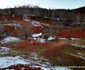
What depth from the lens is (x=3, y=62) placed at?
61.8ft

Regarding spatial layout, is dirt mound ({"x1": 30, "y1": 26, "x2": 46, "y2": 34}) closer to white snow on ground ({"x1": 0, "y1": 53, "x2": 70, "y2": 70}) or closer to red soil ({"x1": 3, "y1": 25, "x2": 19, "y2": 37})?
red soil ({"x1": 3, "y1": 25, "x2": 19, "y2": 37})

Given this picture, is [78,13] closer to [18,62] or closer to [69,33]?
[69,33]

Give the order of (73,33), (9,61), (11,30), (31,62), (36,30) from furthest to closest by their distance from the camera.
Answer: (36,30), (11,30), (73,33), (31,62), (9,61)

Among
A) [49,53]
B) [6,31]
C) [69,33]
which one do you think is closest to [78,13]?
[69,33]

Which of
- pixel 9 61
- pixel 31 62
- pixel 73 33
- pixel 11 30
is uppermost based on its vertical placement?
pixel 9 61

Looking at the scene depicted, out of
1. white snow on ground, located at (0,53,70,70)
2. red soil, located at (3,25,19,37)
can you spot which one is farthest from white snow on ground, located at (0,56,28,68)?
red soil, located at (3,25,19,37)

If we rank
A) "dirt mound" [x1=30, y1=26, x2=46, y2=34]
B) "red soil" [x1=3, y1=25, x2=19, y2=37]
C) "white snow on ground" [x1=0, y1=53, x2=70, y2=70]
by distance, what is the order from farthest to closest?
"dirt mound" [x1=30, y1=26, x2=46, y2=34] → "red soil" [x1=3, y1=25, x2=19, y2=37] → "white snow on ground" [x1=0, y1=53, x2=70, y2=70]

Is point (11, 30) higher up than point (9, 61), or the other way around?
point (9, 61)

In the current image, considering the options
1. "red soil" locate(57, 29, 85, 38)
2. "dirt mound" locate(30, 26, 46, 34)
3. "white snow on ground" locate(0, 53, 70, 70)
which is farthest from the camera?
"dirt mound" locate(30, 26, 46, 34)

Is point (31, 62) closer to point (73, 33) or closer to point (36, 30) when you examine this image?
point (73, 33)

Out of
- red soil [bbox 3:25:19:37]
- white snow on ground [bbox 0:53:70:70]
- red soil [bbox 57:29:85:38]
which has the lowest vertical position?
red soil [bbox 57:29:85:38]

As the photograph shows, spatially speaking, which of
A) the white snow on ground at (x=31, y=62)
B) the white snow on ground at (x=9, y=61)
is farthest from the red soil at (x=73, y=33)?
the white snow on ground at (x=9, y=61)

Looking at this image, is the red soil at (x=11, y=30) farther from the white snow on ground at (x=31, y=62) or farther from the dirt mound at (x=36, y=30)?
the white snow on ground at (x=31, y=62)

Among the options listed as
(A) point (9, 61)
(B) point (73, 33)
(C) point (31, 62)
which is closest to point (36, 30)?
(B) point (73, 33)
